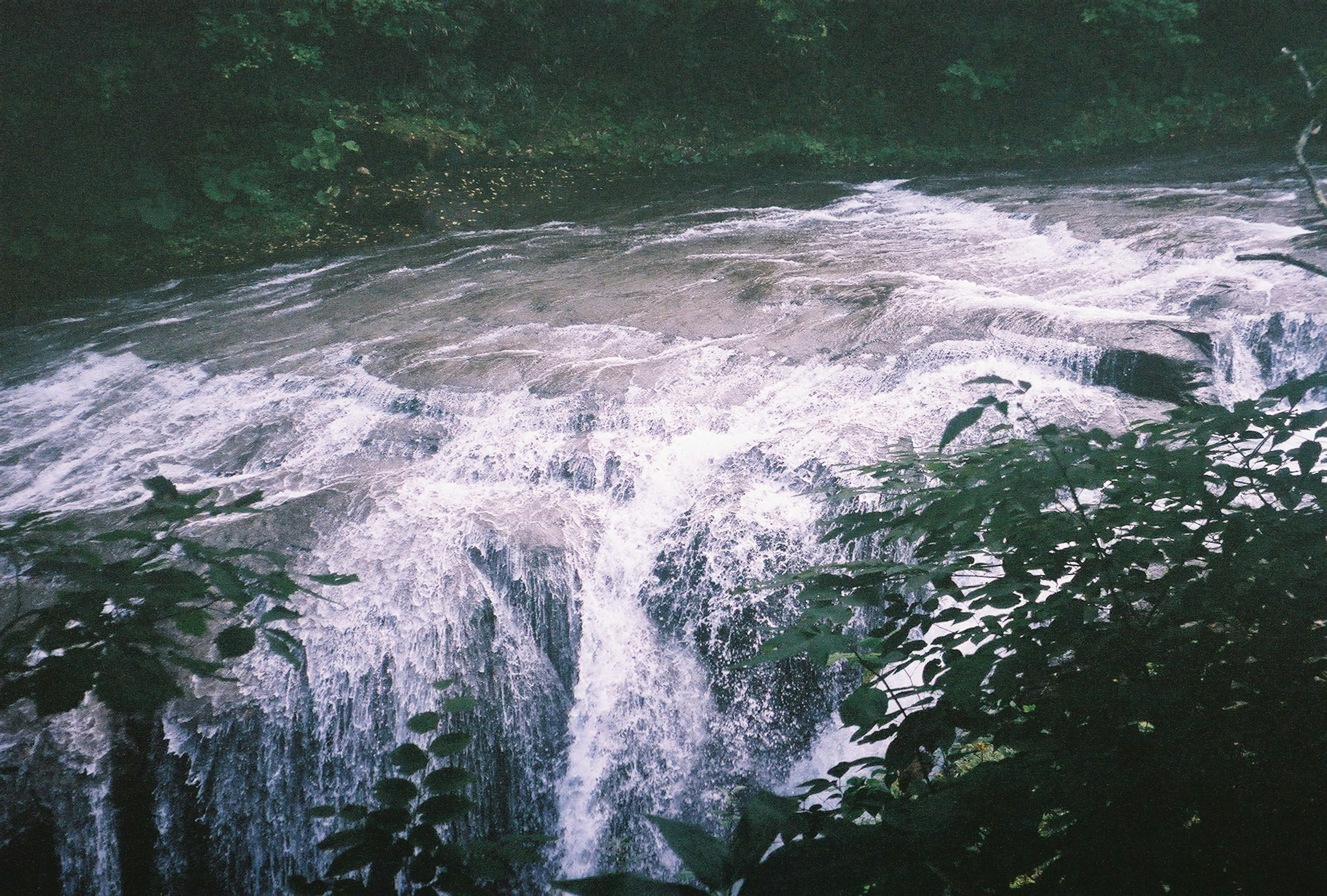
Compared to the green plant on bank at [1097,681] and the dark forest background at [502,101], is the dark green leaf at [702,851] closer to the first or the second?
the green plant on bank at [1097,681]

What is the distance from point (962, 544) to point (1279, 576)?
52 centimetres

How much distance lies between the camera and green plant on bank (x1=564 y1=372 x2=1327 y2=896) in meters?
1.05

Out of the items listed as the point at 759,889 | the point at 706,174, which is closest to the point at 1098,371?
the point at 759,889

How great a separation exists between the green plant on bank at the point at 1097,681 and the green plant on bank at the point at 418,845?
0.37 meters

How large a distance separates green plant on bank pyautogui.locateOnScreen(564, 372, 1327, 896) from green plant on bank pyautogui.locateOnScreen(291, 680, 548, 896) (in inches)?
14.8

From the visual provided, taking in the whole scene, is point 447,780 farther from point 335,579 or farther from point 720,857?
point 335,579

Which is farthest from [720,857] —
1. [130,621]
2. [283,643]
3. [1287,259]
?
[1287,259]

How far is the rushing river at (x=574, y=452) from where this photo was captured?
384 centimetres

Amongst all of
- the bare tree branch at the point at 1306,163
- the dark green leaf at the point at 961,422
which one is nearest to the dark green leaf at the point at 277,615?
the dark green leaf at the point at 961,422

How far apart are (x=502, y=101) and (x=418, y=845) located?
13.9 meters

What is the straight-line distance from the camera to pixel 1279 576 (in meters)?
1.37

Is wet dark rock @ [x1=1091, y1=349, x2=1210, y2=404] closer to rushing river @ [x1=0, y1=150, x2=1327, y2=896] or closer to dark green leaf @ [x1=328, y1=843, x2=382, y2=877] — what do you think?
rushing river @ [x1=0, y1=150, x2=1327, y2=896]

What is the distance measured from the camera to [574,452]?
5.04m

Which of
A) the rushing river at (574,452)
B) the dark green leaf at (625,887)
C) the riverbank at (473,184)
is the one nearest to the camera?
the dark green leaf at (625,887)
